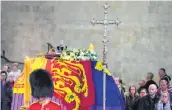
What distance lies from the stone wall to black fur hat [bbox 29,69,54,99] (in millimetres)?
7522

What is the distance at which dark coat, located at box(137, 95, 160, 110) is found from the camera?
30.6 feet

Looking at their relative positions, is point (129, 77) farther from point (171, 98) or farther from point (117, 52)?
point (171, 98)

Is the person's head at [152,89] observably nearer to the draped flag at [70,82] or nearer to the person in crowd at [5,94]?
the draped flag at [70,82]

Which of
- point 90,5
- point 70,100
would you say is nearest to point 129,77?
point 90,5

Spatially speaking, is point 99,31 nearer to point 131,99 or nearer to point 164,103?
point 131,99

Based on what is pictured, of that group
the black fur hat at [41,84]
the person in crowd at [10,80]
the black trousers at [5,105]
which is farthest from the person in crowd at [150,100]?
the black trousers at [5,105]

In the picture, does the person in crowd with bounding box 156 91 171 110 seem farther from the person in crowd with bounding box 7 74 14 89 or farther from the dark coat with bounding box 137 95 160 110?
the person in crowd with bounding box 7 74 14 89

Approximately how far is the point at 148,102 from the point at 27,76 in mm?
2014

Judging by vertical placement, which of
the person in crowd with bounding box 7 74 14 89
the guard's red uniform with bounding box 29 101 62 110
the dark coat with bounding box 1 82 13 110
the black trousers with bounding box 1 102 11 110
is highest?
the person in crowd with bounding box 7 74 14 89

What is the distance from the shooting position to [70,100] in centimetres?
859

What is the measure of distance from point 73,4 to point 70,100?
23.6 ft

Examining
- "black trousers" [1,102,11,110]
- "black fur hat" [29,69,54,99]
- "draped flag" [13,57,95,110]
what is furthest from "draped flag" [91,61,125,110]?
"black trousers" [1,102,11,110]

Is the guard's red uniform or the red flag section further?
the red flag section

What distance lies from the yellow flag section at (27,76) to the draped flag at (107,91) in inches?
30.3
